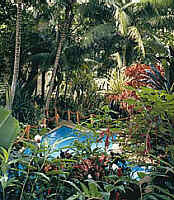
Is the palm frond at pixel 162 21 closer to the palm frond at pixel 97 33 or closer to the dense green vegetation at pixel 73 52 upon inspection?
the dense green vegetation at pixel 73 52

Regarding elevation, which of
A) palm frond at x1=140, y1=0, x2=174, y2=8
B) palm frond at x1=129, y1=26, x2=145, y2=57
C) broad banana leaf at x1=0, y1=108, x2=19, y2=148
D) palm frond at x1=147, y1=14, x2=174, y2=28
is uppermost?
palm frond at x1=140, y1=0, x2=174, y2=8

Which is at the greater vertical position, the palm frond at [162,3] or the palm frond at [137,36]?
the palm frond at [162,3]

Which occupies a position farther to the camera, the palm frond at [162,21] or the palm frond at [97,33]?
the palm frond at [162,21]

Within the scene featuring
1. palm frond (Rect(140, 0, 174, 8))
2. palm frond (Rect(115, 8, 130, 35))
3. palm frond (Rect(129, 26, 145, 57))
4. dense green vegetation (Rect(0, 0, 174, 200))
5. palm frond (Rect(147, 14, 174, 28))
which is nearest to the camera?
dense green vegetation (Rect(0, 0, 174, 200))

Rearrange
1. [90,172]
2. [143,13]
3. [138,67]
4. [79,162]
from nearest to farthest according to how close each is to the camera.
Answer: [90,172]
[79,162]
[138,67]
[143,13]

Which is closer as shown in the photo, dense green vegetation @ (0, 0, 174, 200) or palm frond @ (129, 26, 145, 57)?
dense green vegetation @ (0, 0, 174, 200)

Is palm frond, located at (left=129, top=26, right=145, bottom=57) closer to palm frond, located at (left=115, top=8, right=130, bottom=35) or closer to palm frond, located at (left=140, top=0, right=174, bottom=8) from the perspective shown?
palm frond, located at (left=115, top=8, right=130, bottom=35)

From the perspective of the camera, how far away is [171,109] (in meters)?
1.67

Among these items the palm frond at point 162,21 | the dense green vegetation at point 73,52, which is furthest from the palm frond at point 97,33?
the palm frond at point 162,21

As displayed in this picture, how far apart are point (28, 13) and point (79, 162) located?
269 inches

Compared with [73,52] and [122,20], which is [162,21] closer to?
[122,20]

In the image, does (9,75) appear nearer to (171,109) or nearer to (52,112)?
(52,112)

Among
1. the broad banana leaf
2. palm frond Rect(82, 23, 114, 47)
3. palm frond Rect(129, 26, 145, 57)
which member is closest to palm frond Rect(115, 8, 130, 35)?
palm frond Rect(129, 26, 145, 57)

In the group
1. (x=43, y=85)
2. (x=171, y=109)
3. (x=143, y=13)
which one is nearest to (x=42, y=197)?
(x=171, y=109)
